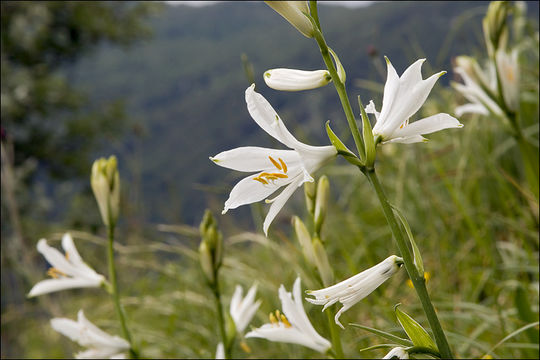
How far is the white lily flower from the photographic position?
971mm

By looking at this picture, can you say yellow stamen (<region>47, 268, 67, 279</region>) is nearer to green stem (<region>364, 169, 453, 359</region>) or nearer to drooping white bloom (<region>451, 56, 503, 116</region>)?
green stem (<region>364, 169, 453, 359</region>)

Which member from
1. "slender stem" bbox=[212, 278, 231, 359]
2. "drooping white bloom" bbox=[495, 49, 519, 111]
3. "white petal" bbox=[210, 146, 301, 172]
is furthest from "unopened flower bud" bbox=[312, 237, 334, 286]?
"drooping white bloom" bbox=[495, 49, 519, 111]

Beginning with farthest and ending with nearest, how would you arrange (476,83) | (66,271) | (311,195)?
1. (476,83)
2. (66,271)
3. (311,195)

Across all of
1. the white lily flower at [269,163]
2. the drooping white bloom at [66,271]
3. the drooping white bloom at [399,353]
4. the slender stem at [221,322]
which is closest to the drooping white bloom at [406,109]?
the white lily flower at [269,163]

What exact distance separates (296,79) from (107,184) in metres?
0.98

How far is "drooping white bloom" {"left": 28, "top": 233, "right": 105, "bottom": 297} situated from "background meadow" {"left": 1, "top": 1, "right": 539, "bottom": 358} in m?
0.41

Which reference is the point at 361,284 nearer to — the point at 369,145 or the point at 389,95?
the point at 369,145

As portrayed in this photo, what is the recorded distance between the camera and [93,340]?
1.69 m

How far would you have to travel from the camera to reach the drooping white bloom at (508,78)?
207 centimetres

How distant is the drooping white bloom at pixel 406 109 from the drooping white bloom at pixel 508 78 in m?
1.22

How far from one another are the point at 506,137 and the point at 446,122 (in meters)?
3.32

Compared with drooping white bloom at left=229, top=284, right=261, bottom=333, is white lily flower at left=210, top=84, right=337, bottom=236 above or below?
above

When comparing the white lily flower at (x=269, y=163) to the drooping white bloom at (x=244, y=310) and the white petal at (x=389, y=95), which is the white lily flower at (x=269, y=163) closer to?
the white petal at (x=389, y=95)

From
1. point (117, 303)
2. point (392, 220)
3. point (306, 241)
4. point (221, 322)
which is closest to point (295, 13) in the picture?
point (392, 220)
